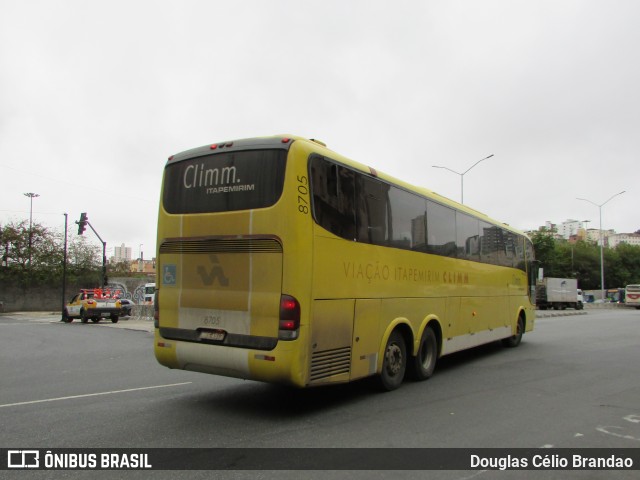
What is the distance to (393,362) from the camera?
26.3ft

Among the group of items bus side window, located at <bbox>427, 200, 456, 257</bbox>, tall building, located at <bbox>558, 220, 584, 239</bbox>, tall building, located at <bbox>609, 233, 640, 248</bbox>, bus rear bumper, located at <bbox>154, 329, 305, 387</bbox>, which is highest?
tall building, located at <bbox>558, 220, 584, 239</bbox>

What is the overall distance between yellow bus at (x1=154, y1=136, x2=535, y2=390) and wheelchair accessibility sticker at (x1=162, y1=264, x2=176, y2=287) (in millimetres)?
23

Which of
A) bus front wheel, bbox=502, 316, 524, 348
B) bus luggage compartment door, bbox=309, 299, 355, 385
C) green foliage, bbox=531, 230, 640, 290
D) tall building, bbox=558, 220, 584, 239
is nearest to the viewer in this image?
bus luggage compartment door, bbox=309, 299, 355, 385

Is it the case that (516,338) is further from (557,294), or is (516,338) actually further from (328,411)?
(557,294)

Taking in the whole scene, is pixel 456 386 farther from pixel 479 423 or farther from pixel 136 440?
pixel 136 440

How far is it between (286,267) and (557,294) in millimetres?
44139

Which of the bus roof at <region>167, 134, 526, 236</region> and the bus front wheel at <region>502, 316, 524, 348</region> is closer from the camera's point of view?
the bus roof at <region>167, 134, 526, 236</region>

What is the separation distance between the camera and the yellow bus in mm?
6043

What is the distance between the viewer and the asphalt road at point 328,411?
5.33 meters

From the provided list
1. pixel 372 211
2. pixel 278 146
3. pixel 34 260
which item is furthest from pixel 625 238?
pixel 278 146

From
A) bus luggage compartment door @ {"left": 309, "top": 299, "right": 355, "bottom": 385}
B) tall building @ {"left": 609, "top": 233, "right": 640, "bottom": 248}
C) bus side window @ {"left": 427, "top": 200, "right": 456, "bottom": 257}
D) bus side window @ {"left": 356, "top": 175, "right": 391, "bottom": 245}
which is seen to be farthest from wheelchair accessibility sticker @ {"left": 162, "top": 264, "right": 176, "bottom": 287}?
tall building @ {"left": 609, "top": 233, "right": 640, "bottom": 248}

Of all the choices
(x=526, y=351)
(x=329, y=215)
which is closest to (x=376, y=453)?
(x=329, y=215)

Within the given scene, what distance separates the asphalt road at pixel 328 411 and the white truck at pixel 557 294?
35183mm

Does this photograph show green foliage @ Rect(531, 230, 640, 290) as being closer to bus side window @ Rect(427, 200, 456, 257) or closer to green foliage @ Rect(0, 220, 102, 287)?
green foliage @ Rect(0, 220, 102, 287)
